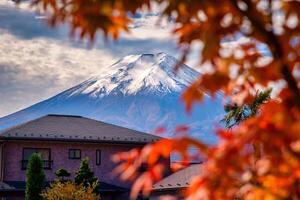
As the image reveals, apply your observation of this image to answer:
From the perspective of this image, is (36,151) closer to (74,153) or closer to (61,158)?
(61,158)

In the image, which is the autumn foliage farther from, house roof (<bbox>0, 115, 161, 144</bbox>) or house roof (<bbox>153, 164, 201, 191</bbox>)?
house roof (<bbox>0, 115, 161, 144</bbox>)

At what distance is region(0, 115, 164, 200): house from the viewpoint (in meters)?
36.2

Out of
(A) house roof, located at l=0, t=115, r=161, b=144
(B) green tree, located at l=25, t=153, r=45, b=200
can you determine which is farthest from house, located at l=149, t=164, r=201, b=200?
(B) green tree, located at l=25, t=153, r=45, b=200

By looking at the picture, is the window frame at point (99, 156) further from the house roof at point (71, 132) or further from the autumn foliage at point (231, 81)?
the autumn foliage at point (231, 81)

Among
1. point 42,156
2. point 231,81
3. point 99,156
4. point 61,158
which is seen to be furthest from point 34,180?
point 231,81

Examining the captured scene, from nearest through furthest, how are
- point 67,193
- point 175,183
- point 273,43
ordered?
point 273,43 < point 67,193 < point 175,183

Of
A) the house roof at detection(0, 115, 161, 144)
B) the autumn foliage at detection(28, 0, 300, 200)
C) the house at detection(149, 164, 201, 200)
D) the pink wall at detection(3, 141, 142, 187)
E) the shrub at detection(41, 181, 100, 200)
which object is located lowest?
the autumn foliage at detection(28, 0, 300, 200)

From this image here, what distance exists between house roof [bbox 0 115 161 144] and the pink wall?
1.54ft

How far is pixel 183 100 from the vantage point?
8.87 ft

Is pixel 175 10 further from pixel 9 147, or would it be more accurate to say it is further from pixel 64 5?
pixel 9 147

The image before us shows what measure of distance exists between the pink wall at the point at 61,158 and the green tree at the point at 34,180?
649 cm

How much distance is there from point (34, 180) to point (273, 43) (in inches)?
1105

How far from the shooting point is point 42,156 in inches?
1460

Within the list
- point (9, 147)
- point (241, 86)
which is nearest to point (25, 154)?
point (9, 147)
